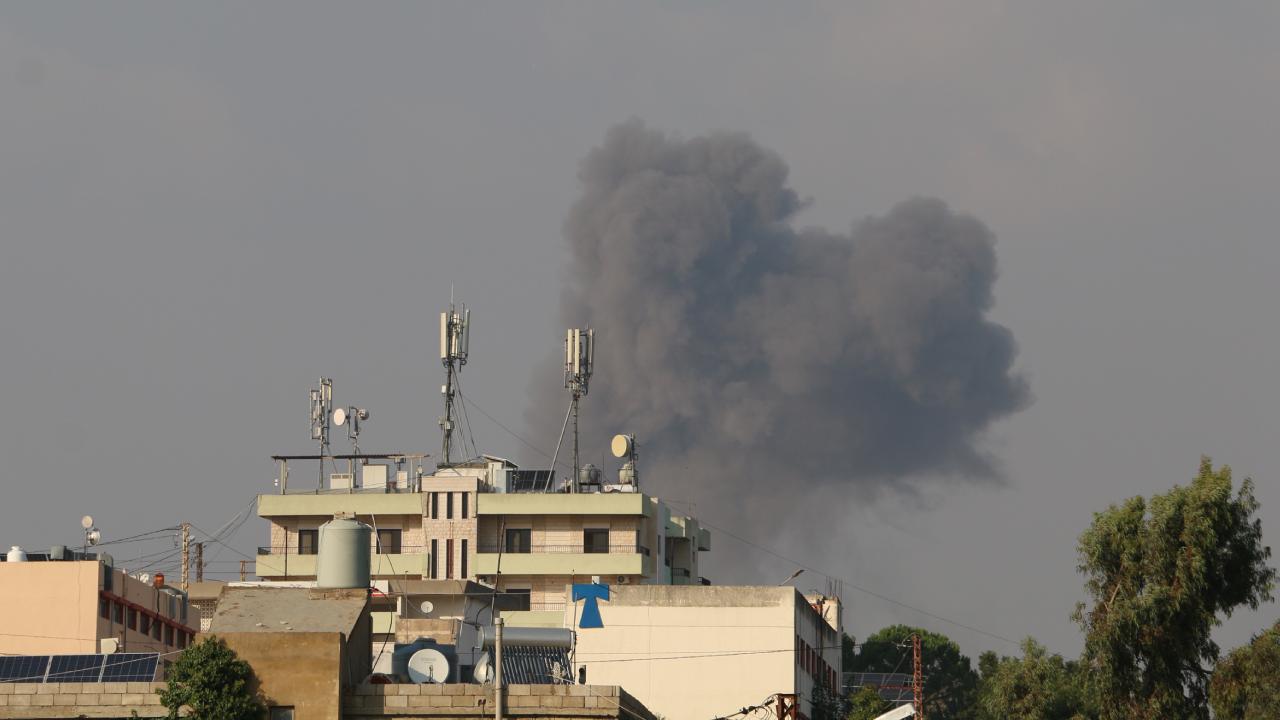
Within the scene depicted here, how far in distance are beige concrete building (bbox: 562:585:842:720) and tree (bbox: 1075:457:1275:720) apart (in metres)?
18.1

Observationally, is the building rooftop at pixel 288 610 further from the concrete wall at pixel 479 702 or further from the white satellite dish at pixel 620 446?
the white satellite dish at pixel 620 446

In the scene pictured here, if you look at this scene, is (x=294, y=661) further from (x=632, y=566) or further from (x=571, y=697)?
(x=632, y=566)

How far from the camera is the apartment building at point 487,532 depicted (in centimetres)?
12431

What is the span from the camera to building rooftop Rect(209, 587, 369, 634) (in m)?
37.9

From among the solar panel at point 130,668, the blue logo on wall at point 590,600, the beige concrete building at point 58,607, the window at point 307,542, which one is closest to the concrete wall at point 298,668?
the solar panel at point 130,668

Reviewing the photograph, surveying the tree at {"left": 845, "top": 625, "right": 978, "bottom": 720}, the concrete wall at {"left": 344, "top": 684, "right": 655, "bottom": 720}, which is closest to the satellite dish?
the concrete wall at {"left": 344, "top": 684, "right": 655, "bottom": 720}

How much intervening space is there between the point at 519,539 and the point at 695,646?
44135 millimetres

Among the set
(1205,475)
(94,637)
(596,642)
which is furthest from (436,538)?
(1205,475)

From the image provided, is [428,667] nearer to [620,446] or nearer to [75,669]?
[75,669]

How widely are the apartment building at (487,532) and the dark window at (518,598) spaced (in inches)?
9.9

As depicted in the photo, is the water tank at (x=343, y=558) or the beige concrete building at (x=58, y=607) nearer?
the water tank at (x=343, y=558)

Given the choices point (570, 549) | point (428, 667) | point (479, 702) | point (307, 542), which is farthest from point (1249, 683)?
point (307, 542)

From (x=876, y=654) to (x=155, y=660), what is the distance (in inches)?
5854

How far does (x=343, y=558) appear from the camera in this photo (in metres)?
42.8
